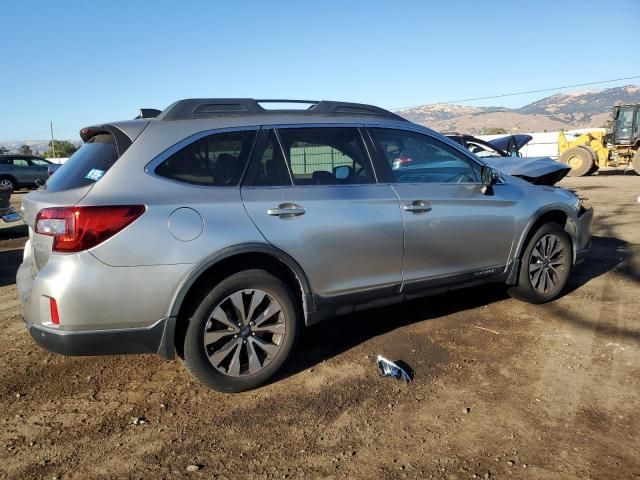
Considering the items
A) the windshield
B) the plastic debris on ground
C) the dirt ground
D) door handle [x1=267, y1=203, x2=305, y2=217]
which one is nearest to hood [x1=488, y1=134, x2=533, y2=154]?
the windshield

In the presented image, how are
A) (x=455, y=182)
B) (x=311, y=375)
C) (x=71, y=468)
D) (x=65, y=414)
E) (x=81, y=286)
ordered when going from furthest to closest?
(x=455, y=182) < (x=311, y=375) < (x=65, y=414) < (x=81, y=286) < (x=71, y=468)

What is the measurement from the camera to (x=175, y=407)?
10.9 ft

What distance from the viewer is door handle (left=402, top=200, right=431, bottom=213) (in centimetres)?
399

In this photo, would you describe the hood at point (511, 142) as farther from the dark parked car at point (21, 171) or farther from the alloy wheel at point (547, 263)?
the dark parked car at point (21, 171)

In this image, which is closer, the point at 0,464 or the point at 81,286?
the point at 0,464

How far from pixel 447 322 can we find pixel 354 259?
141 centimetres

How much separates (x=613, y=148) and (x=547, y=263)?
21229mm

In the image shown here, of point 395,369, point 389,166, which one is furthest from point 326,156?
point 395,369

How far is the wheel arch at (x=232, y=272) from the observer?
3.18 metres

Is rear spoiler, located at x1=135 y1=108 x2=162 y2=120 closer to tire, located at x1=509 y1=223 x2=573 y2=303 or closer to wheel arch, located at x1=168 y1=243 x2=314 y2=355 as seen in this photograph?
wheel arch, located at x1=168 y1=243 x2=314 y2=355

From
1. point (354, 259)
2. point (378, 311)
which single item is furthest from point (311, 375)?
point (378, 311)

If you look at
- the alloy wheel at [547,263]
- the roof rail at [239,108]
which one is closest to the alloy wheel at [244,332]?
the roof rail at [239,108]

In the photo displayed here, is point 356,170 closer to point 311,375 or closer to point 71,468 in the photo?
point 311,375

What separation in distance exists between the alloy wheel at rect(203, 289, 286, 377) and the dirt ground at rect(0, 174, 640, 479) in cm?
22
